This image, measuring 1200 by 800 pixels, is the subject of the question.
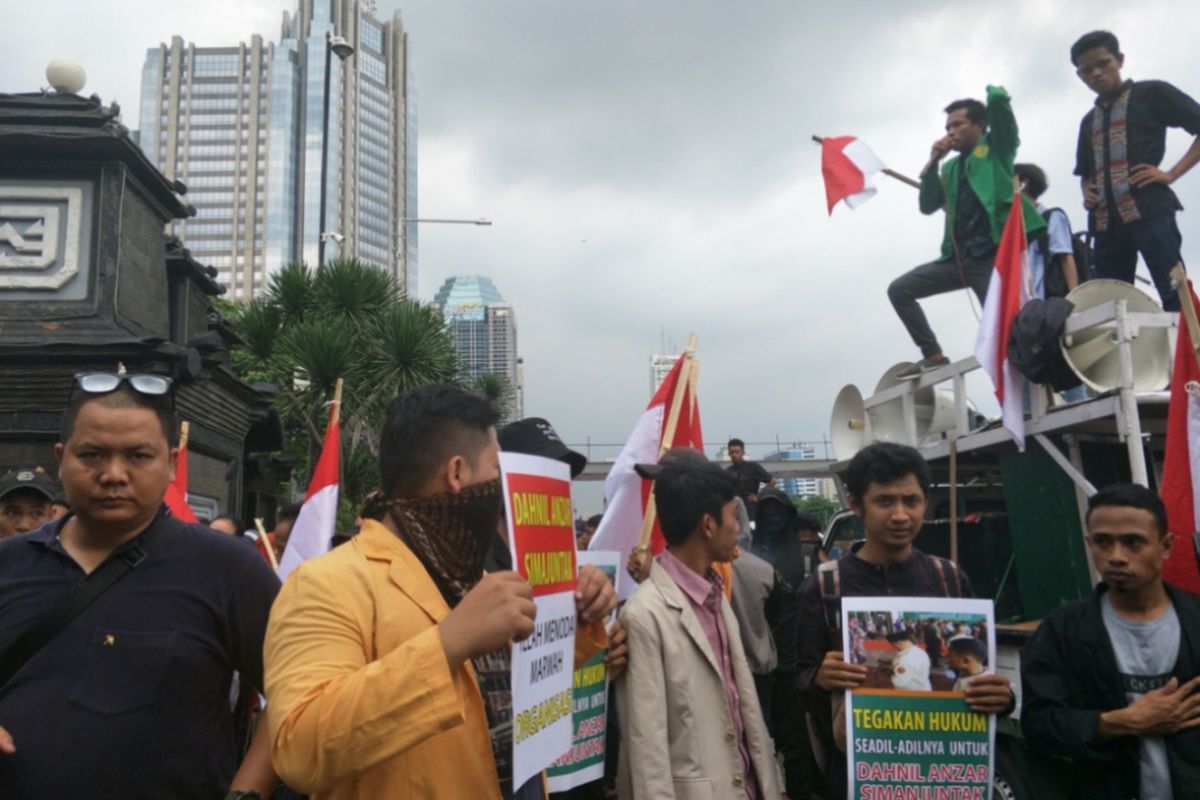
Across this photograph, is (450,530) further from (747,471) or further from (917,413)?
(747,471)

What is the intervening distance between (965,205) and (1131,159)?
1.02 metres

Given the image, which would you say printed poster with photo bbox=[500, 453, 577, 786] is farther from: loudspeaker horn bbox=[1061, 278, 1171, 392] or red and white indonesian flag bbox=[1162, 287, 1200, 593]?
loudspeaker horn bbox=[1061, 278, 1171, 392]

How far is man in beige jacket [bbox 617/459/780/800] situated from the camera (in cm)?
312

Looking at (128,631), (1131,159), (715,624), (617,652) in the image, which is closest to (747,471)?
(1131,159)

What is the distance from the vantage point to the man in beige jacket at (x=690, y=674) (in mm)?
3121

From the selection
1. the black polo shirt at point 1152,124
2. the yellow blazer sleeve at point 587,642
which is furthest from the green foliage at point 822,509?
the yellow blazer sleeve at point 587,642

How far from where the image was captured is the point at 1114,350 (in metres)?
4.89

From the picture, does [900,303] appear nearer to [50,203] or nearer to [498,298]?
[50,203]

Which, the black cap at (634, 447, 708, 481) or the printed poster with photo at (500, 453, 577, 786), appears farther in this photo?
the black cap at (634, 447, 708, 481)

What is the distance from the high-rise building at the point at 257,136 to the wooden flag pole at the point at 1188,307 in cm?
10323

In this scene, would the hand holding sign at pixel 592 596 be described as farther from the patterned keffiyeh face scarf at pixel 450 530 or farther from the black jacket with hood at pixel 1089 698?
the black jacket with hood at pixel 1089 698

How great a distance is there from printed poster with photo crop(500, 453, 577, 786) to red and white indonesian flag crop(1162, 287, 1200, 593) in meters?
2.72

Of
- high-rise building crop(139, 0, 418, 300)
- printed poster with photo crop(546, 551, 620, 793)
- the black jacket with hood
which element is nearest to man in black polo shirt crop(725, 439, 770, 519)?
printed poster with photo crop(546, 551, 620, 793)

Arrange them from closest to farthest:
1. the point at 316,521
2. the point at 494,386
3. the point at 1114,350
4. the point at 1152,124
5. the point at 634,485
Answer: the point at 634,485, the point at 1114,350, the point at 316,521, the point at 1152,124, the point at 494,386
